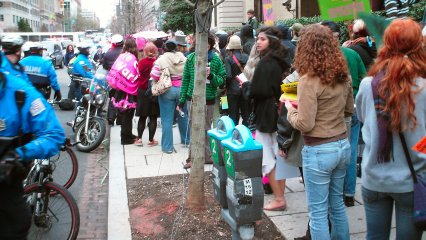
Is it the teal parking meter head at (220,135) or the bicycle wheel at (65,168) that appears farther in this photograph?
Result: the bicycle wheel at (65,168)

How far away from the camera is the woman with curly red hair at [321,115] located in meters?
3.39

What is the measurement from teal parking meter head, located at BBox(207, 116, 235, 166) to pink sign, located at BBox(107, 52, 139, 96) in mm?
4972

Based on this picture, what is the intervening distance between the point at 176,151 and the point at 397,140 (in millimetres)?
5837

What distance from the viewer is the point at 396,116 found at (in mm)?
2695

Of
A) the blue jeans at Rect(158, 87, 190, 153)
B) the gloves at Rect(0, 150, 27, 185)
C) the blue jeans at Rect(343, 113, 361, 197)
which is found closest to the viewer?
the gloves at Rect(0, 150, 27, 185)

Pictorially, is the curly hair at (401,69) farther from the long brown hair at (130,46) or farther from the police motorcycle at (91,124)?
the police motorcycle at (91,124)

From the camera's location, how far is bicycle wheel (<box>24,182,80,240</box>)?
4.27m

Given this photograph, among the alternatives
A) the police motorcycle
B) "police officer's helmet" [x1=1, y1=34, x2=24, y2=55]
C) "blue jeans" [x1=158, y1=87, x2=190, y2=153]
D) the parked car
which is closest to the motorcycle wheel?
the police motorcycle

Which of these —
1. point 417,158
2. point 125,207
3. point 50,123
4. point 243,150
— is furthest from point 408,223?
point 125,207

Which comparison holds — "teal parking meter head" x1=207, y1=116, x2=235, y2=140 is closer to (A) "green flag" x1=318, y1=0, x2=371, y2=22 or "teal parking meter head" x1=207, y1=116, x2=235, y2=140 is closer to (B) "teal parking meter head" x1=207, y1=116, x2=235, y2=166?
(B) "teal parking meter head" x1=207, y1=116, x2=235, y2=166

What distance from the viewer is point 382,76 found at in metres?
2.78

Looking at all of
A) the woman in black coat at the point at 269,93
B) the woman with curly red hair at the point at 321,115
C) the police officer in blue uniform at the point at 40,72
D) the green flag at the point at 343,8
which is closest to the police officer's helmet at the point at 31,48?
the police officer in blue uniform at the point at 40,72

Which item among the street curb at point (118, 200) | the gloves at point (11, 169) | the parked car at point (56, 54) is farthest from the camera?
the parked car at point (56, 54)

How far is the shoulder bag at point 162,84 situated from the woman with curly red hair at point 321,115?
4260 millimetres
